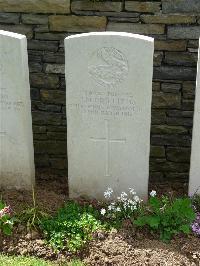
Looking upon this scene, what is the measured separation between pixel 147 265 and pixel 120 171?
34.3 inches

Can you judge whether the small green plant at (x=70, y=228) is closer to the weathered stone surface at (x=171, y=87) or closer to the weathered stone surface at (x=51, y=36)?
the weathered stone surface at (x=171, y=87)

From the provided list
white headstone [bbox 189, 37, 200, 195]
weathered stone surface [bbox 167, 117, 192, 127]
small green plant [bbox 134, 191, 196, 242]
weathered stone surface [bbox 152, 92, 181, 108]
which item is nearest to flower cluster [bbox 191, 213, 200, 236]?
small green plant [bbox 134, 191, 196, 242]

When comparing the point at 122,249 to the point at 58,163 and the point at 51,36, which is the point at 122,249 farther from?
the point at 51,36

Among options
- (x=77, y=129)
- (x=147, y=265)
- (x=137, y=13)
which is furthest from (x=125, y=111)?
(x=147, y=265)

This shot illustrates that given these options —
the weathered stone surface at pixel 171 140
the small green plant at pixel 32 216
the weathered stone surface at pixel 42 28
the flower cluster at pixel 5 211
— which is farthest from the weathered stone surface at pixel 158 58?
the flower cluster at pixel 5 211

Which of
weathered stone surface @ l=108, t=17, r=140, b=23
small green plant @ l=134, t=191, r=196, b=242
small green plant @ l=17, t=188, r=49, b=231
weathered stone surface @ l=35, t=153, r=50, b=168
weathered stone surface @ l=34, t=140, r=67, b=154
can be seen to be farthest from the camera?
weathered stone surface @ l=35, t=153, r=50, b=168

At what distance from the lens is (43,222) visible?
391 centimetres

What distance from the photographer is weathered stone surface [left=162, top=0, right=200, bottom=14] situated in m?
4.08

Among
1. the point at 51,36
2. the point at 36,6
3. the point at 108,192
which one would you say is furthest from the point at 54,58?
the point at 108,192

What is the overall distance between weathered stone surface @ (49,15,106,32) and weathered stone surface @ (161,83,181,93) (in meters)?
0.76

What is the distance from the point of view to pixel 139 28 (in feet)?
13.9

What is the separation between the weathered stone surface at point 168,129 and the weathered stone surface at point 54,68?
3.37 feet

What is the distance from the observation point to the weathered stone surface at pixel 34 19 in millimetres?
4332

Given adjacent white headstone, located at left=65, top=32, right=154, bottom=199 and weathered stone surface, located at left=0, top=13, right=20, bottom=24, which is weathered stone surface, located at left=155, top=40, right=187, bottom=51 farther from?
weathered stone surface, located at left=0, top=13, right=20, bottom=24
